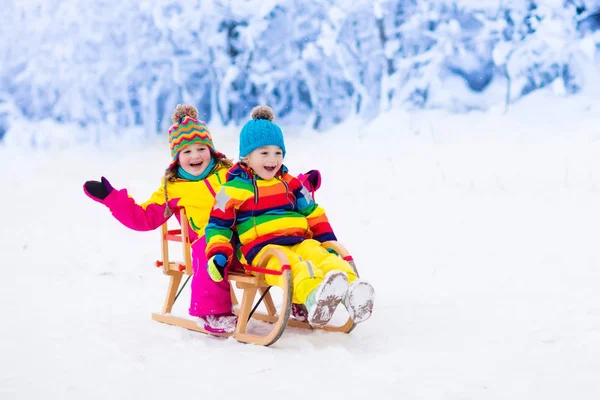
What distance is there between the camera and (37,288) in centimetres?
389

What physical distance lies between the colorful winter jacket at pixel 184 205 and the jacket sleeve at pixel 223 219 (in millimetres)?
358

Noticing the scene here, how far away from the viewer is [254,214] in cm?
259

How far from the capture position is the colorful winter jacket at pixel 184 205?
9.54 feet

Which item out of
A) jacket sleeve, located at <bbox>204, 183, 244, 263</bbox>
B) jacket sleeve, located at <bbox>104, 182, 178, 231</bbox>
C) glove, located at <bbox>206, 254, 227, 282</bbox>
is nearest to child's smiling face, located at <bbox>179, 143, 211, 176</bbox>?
jacket sleeve, located at <bbox>104, 182, 178, 231</bbox>

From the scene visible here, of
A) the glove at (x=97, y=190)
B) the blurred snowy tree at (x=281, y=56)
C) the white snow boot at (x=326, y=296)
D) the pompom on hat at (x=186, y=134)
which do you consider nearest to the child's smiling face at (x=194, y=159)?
the pompom on hat at (x=186, y=134)

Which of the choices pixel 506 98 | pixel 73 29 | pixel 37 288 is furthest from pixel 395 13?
pixel 37 288

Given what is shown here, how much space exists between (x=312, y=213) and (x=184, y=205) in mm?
606

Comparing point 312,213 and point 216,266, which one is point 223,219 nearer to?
point 216,266

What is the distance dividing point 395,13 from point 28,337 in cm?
519

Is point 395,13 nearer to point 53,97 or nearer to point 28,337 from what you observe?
point 53,97

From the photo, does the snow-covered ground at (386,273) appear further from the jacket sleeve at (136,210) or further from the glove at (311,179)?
the glove at (311,179)

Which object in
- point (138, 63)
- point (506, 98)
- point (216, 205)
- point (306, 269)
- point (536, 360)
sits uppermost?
point (138, 63)

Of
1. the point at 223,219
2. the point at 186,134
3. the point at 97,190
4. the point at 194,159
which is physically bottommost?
the point at 223,219

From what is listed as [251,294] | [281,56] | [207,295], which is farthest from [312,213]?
[281,56]
